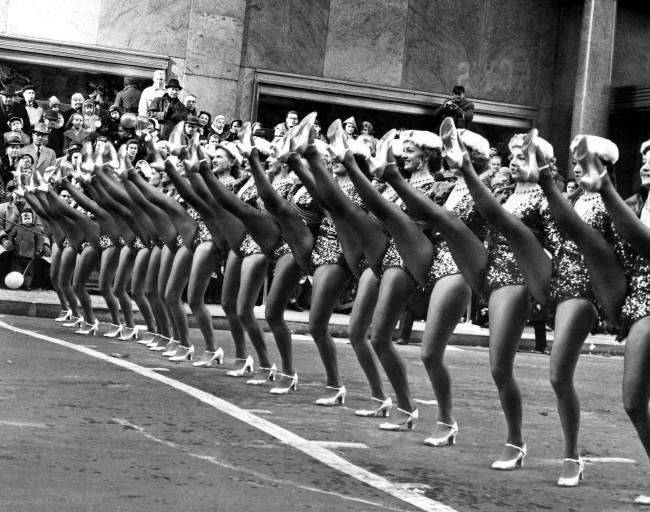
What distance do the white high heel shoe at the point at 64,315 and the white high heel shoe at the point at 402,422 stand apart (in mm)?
7805

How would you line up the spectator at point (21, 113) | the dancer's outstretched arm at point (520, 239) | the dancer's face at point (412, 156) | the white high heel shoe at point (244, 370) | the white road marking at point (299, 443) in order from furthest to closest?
the spectator at point (21, 113)
the white high heel shoe at point (244, 370)
the dancer's face at point (412, 156)
the dancer's outstretched arm at point (520, 239)
the white road marking at point (299, 443)

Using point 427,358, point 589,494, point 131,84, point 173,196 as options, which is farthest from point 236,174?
point 131,84

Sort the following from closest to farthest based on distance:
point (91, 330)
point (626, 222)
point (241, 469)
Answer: point (626, 222) → point (241, 469) → point (91, 330)

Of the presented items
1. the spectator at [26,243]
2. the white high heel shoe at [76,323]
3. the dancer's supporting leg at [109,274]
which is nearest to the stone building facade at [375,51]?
the spectator at [26,243]

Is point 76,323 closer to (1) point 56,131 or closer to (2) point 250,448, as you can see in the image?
(1) point 56,131

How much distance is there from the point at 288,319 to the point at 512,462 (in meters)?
10.2

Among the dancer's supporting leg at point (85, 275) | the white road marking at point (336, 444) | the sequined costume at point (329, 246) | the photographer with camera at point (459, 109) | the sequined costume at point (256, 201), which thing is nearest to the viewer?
the white road marking at point (336, 444)

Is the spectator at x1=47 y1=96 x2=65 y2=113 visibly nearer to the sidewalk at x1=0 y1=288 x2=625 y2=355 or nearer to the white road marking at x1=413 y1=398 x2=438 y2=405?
the sidewalk at x1=0 y1=288 x2=625 y2=355

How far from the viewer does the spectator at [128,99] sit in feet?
68.4

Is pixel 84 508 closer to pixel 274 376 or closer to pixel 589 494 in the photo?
pixel 589 494

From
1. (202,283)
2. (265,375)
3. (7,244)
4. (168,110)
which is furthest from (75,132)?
(265,375)

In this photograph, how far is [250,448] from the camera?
809 centimetres

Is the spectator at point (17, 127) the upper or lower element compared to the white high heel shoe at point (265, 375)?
upper

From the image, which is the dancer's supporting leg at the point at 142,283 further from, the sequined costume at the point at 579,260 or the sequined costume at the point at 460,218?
the sequined costume at the point at 579,260
